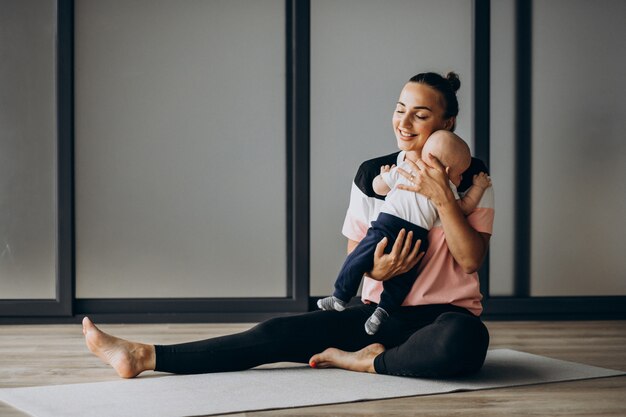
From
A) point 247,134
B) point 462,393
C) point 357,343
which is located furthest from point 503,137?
point 462,393

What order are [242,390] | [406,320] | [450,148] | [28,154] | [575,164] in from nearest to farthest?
[242,390] < [450,148] < [406,320] < [28,154] < [575,164]

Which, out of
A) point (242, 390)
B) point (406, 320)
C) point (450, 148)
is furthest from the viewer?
point (406, 320)

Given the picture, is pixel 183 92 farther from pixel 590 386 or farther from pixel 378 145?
pixel 590 386

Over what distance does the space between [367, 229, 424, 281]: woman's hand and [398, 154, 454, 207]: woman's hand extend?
0.12 metres

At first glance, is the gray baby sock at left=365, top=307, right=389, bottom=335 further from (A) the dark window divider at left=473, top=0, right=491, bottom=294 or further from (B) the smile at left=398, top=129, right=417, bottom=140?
(A) the dark window divider at left=473, top=0, right=491, bottom=294

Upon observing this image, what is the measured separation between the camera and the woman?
2.56 meters

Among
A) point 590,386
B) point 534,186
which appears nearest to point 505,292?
point 534,186

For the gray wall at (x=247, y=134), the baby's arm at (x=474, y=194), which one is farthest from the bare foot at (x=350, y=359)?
the gray wall at (x=247, y=134)

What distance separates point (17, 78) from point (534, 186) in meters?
2.40

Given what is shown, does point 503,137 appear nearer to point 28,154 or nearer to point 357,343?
point 357,343

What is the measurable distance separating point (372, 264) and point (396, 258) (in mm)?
88

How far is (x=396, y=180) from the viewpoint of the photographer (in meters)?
2.69

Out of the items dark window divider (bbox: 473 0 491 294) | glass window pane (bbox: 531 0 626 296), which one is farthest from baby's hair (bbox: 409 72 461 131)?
glass window pane (bbox: 531 0 626 296)

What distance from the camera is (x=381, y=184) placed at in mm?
2715
